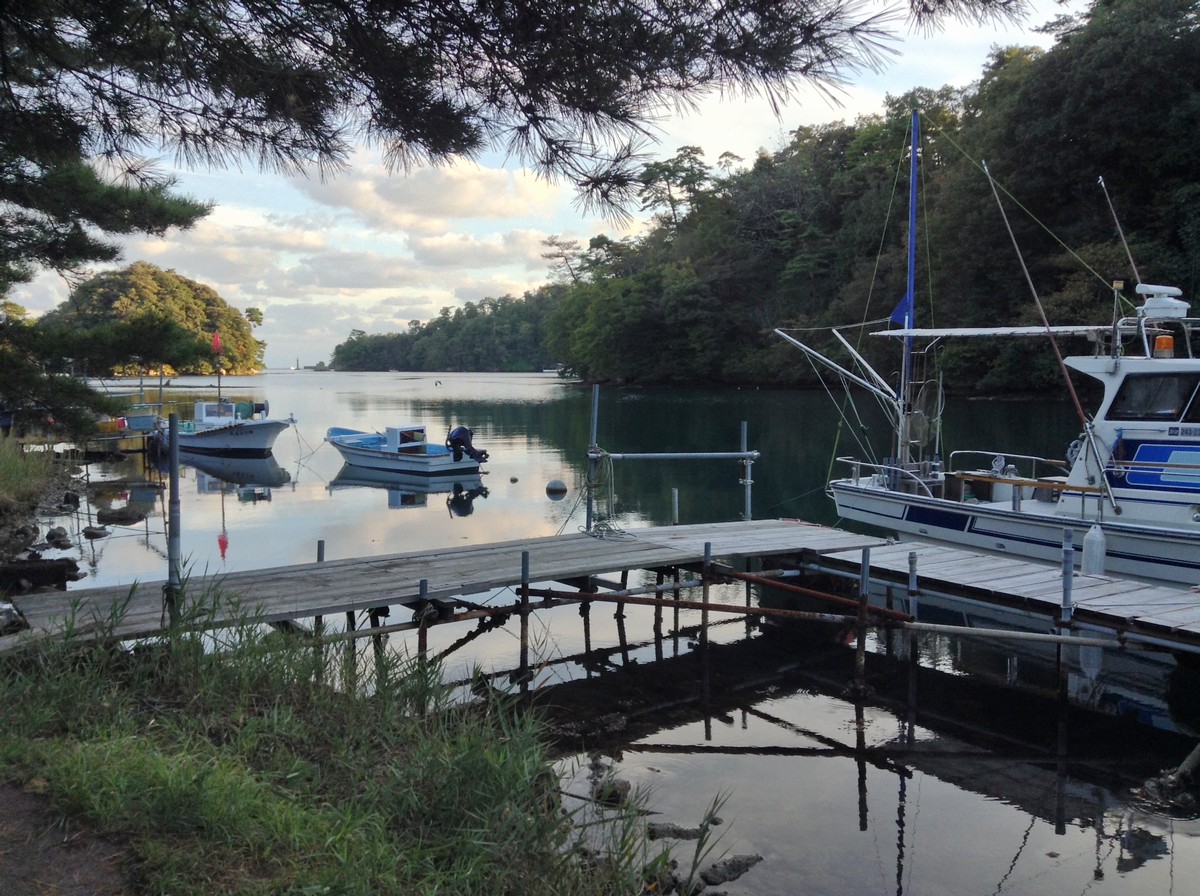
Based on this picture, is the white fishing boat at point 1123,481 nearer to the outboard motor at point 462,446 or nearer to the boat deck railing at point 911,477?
the boat deck railing at point 911,477

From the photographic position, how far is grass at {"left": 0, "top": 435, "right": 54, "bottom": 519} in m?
20.5

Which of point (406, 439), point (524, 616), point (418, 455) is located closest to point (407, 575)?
point (524, 616)

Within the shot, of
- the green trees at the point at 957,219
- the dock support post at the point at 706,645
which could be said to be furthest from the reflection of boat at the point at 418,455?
the dock support post at the point at 706,645

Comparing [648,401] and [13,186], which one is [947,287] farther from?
[13,186]

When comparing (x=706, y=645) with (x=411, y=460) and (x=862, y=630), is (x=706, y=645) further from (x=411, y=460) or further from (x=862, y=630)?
(x=411, y=460)

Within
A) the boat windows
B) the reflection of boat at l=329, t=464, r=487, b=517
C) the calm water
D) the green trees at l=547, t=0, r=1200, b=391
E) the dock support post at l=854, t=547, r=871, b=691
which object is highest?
the green trees at l=547, t=0, r=1200, b=391

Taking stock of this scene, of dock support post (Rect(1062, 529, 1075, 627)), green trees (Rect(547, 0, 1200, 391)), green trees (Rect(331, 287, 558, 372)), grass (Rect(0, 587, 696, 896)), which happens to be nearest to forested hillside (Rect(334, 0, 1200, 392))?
green trees (Rect(547, 0, 1200, 391))

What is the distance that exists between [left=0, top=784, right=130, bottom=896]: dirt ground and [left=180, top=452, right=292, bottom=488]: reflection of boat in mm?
25497

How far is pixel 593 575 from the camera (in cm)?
1118

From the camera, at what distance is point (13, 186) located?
11000 millimetres

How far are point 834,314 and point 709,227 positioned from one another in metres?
16.1

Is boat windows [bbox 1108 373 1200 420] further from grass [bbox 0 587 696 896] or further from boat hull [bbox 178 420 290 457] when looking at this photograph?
boat hull [bbox 178 420 290 457]

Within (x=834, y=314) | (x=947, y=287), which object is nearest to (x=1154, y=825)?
(x=947, y=287)

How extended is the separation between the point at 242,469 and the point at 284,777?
1155 inches
